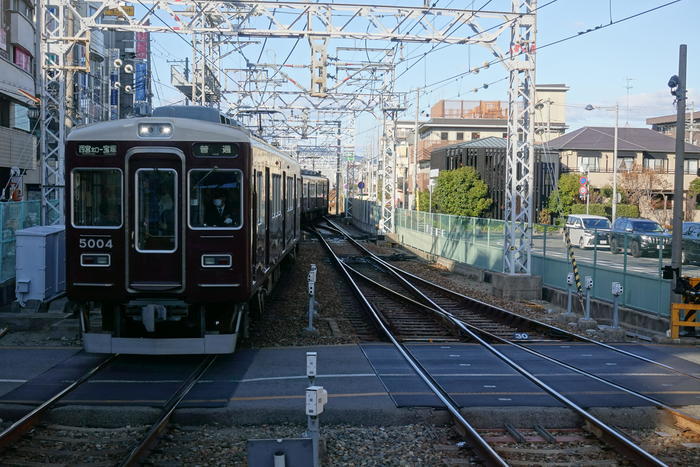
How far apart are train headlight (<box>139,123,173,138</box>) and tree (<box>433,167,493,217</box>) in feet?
100

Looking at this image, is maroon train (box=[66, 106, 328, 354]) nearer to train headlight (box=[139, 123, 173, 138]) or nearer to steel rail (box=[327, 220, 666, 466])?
train headlight (box=[139, 123, 173, 138])

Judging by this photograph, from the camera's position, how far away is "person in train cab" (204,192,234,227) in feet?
30.0

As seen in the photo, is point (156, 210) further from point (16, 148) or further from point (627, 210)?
point (627, 210)

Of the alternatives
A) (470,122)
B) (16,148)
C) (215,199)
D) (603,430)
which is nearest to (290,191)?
(215,199)

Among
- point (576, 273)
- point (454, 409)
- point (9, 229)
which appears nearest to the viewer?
point (454, 409)

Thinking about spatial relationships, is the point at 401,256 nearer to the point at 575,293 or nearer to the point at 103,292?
the point at 575,293

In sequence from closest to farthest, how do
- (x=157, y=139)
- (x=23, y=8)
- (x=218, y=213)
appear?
(x=157, y=139)
(x=218, y=213)
(x=23, y=8)

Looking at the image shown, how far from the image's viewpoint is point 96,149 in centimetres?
907

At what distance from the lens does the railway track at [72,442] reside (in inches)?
243

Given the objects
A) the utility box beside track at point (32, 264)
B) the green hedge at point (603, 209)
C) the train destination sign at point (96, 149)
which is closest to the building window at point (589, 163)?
the green hedge at point (603, 209)

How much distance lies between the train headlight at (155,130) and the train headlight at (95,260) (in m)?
1.55

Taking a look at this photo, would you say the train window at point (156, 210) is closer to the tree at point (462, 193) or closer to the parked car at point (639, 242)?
the parked car at point (639, 242)

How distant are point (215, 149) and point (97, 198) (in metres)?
1.55

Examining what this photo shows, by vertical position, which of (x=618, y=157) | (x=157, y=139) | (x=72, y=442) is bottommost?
(x=72, y=442)
